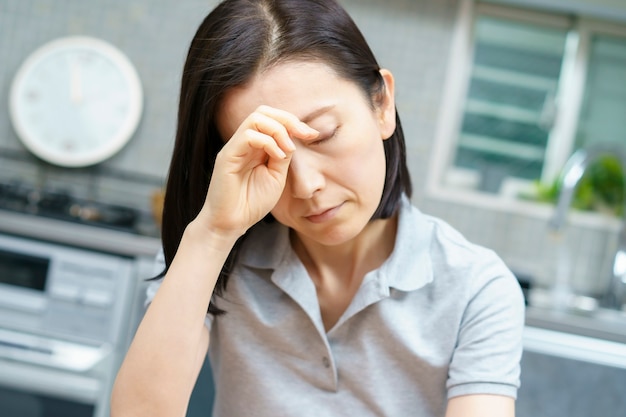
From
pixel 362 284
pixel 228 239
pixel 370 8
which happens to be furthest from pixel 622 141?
pixel 228 239

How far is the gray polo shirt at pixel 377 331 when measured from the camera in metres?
1.09

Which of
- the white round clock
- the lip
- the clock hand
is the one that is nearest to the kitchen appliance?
the white round clock

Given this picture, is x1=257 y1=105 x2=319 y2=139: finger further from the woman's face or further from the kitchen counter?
the kitchen counter

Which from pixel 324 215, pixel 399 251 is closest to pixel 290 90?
pixel 324 215

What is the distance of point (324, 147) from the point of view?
0.99 meters

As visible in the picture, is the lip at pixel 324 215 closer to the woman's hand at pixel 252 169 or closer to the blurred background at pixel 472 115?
the woman's hand at pixel 252 169

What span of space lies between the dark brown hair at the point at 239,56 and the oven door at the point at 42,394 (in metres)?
1.13

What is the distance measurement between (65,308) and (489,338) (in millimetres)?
1489

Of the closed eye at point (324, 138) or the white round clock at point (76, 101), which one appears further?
the white round clock at point (76, 101)

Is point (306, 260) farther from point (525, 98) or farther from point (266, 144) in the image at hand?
point (525, 98)

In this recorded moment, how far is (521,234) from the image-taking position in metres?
2.76

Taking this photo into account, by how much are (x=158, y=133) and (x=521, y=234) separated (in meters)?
1.35

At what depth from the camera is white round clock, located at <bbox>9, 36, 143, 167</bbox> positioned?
110 inches

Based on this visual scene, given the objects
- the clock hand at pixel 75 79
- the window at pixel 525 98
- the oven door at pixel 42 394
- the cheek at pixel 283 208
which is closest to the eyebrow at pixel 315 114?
the cheek at pixel 283 208
